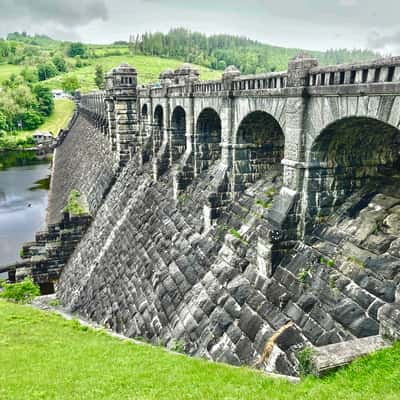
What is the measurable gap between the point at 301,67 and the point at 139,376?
10.6 meters

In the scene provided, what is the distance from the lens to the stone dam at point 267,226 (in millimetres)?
11008

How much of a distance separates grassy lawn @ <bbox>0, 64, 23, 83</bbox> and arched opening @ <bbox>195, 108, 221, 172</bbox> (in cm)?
16575

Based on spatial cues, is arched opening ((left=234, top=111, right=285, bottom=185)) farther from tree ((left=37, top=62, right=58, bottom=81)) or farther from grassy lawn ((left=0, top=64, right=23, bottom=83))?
tree ((left=37, top=62, right=58, bottom=81))

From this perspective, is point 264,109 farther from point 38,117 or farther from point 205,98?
point 38,117

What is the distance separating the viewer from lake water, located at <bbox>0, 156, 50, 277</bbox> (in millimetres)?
48422

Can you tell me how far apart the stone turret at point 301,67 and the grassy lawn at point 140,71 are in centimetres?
13330

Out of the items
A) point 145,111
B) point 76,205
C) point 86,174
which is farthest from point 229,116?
point 86,174

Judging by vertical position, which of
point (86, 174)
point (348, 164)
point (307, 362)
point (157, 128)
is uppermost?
point (348, 164)

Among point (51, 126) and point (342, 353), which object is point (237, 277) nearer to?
point (342, 353)

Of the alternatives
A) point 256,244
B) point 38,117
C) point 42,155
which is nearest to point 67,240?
point 256,244

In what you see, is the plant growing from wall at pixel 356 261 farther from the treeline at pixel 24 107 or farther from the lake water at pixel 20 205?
the treeline at pixel 24 107

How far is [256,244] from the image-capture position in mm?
15406

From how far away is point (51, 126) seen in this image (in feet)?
412

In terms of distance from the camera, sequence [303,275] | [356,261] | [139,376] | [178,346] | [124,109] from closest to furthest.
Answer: [139,376] → [356,261] → [303,275] → [178,346] → [124,109]
